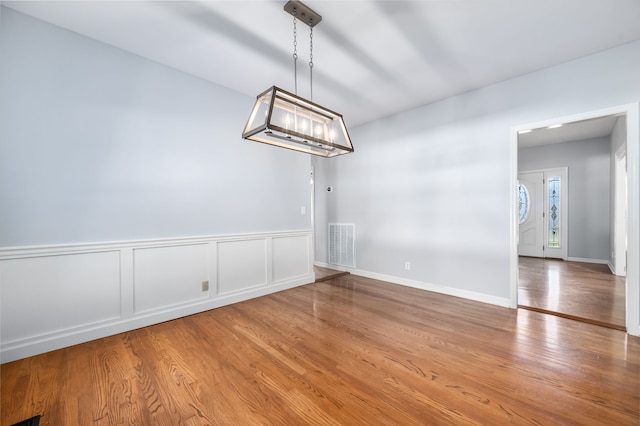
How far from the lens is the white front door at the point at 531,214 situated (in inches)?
256

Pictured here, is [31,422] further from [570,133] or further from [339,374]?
[570,133]

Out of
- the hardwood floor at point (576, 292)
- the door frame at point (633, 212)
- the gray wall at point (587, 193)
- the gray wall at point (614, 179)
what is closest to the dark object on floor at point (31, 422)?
the hardwood floor at point (576, 292)

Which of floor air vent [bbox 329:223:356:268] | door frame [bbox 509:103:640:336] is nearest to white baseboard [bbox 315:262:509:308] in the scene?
floor air vent [bbox 329:223:356:268]

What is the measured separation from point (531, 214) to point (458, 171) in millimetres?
4813

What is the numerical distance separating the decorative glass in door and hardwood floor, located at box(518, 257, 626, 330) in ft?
2.87

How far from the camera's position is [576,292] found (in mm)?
3580

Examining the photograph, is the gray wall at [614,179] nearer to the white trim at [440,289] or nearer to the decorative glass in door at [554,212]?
the decorative glass in door at [554,212]

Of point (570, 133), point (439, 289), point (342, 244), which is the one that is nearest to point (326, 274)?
point (342, 244)

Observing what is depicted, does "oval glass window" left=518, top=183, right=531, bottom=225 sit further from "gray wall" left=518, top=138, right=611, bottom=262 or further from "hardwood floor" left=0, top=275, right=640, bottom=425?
"hardwood floor" left=0, top=275, right=640, bottom=425

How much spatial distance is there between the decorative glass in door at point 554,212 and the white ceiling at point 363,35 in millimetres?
4870

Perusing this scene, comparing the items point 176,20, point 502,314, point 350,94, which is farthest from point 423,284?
point 176,20

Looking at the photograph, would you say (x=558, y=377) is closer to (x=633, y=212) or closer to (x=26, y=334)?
(x=633, y=212)

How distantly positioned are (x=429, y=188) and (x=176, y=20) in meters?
3.63

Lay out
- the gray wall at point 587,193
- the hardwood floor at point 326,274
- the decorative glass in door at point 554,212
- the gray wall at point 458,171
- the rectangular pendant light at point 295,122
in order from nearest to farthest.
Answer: the rectangular pendant light at point 295,122, the gray wall at point 458,171, the hardwood floor at point 326,274, the gray wall at point 587,193, the decorative glass in door at point 554,212
